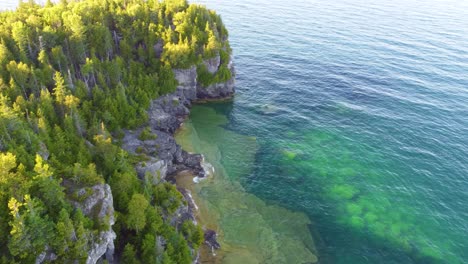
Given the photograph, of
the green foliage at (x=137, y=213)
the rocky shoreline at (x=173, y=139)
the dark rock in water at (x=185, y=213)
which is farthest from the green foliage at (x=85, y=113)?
the rocky shoreline at (x=173, y=139)

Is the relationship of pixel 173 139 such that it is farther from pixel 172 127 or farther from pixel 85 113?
pixel 85 113

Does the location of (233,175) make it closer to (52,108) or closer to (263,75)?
(52,108)

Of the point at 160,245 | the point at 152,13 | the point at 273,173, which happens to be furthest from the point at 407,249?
the point at 152,13

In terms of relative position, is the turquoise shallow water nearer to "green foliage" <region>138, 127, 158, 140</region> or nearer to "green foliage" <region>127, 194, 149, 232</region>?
"green foliage" <region>138, 127, 158, 140</region>

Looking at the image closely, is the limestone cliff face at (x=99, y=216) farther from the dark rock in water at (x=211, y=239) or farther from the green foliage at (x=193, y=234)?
the dark rock in water at (x=211, y=239)

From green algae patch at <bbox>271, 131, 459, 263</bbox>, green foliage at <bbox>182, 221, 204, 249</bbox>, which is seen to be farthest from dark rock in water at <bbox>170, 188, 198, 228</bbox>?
green algae patch at <bbox>271, 131, 459, 263</bbox>

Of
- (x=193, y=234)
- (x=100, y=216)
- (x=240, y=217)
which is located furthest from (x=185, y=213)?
(x=100, y=216)
